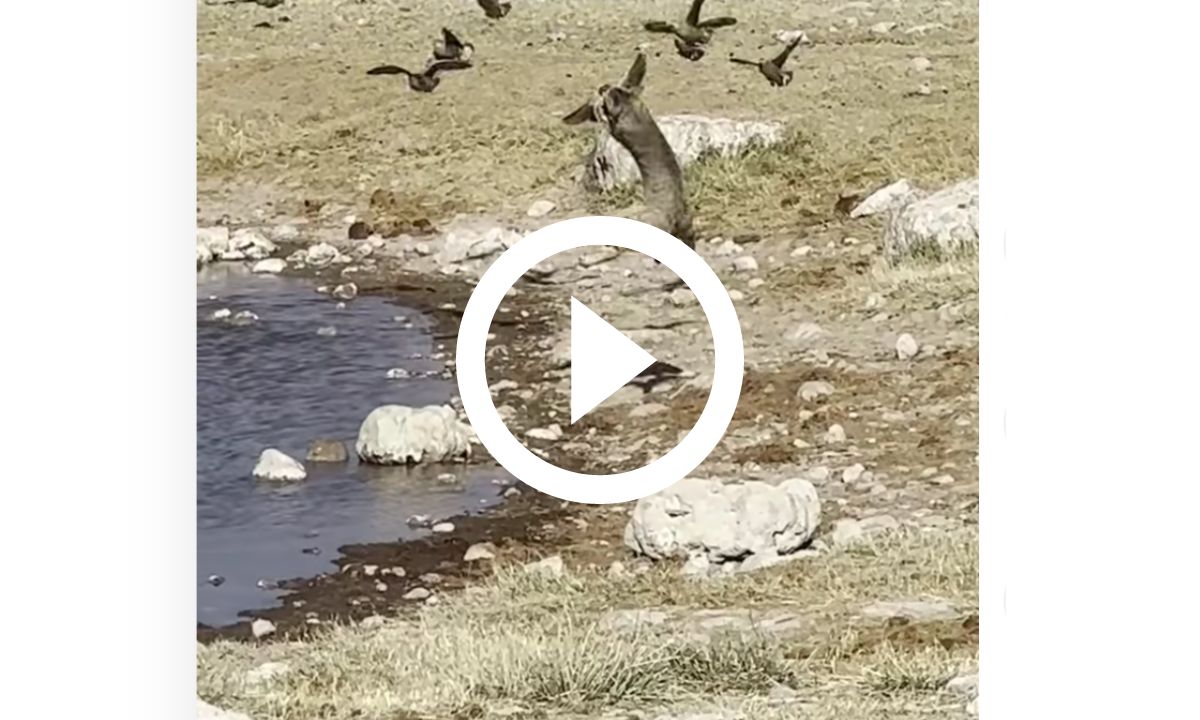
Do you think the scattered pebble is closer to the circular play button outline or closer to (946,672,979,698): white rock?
the circular play button outline

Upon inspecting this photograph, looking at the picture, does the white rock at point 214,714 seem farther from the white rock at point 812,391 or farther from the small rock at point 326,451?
the white rock at point 812,391

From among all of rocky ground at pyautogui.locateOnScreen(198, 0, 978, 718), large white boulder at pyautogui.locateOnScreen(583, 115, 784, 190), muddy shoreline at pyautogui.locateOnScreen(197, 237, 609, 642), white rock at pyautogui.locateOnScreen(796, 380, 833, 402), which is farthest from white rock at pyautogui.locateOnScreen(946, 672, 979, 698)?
large white boulder at pyautogui.locateOnScreen(583, 115, 784, 190)

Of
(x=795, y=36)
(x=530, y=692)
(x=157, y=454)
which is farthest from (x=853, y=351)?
(x=157, y=454)

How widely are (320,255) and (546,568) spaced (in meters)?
0.48

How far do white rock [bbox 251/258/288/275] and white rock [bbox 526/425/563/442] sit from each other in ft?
1.22

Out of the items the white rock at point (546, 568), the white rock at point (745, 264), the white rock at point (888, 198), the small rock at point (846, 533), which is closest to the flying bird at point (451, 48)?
the white rock at point (745, 264)

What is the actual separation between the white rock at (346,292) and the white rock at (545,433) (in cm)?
28

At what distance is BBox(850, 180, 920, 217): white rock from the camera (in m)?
1.82

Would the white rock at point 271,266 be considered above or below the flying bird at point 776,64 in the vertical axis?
below

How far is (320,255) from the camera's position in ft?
5.96

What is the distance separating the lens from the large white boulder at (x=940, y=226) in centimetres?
181

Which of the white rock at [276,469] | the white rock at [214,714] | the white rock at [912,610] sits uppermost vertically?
the white rock at [276,469]
